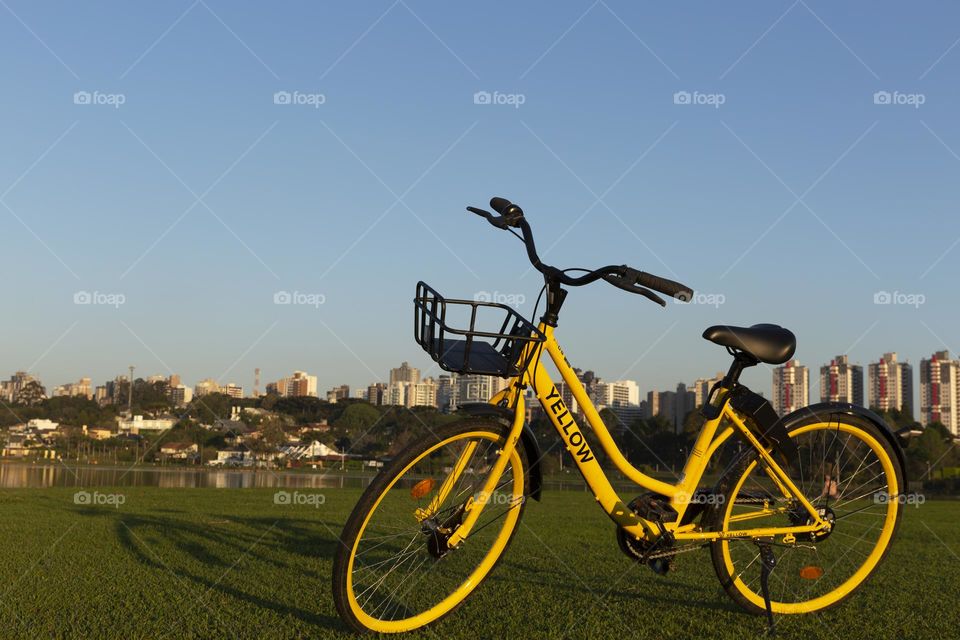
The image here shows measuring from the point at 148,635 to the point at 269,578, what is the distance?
4.18 ft

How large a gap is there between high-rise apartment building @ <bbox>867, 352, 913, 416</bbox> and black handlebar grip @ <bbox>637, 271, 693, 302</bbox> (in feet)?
297

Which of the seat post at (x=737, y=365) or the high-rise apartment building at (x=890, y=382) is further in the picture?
the high-rise apartment building at (x=890, y=382)

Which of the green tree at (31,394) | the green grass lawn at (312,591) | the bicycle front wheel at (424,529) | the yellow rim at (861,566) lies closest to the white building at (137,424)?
the green tree at (31,394)

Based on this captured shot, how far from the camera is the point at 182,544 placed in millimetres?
6129

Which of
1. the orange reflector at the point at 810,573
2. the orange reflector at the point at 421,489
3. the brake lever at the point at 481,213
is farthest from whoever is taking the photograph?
the orange reflector at the point at 810,573

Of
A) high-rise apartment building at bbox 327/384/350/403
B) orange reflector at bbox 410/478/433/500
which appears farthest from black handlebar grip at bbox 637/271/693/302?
high-rise apartment building at bbox 327/384/350/403

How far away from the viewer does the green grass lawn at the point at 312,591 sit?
12.3 ft

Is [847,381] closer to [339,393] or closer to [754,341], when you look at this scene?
[339,393]

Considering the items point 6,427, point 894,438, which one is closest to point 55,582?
point 894,438

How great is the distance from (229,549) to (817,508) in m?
3.86

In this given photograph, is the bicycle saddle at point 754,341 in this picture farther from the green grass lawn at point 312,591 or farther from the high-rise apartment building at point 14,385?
the high-rise apartment building at point 14,385

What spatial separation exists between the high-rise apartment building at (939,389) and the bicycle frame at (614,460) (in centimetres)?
9589

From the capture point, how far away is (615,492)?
13.0 ft

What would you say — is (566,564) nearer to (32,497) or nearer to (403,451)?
(403,451)
